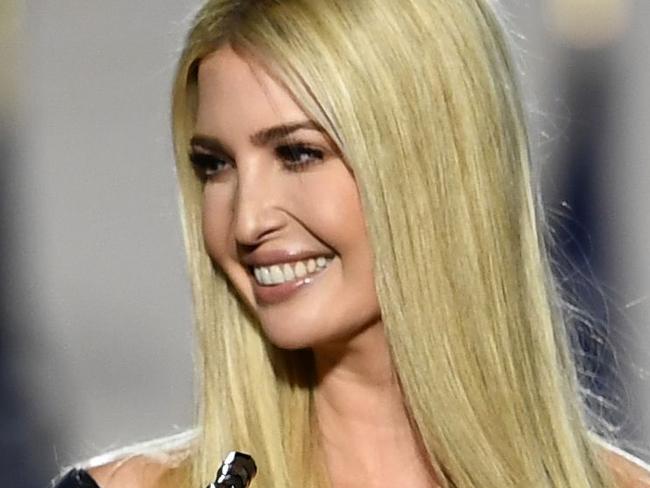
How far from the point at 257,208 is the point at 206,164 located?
0.32ft

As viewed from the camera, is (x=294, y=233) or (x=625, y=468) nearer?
(x=294, y=233)

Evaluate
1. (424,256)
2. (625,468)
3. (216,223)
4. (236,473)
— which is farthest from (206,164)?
(625,468)

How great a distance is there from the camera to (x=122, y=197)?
2.30 m

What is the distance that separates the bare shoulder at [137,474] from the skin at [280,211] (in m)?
0.16

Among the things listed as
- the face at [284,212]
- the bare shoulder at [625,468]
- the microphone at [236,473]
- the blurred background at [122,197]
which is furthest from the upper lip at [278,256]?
the blurred background at [122,197]

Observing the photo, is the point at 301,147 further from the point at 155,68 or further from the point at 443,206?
the point at 155,68

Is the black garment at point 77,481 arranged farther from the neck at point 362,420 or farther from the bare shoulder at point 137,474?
the neck at point 362,420

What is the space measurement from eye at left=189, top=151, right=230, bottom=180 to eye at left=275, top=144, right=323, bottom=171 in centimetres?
6

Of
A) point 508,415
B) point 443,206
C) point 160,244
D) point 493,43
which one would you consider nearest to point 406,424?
point 508,415

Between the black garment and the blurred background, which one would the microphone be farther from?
the blurred background

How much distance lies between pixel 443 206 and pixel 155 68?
104cm

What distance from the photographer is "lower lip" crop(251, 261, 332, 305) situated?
4.36 feet

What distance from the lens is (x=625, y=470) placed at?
1524 mm

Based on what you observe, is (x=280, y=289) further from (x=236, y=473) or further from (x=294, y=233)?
(x=236, y=473)
